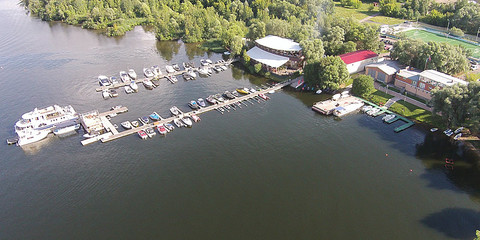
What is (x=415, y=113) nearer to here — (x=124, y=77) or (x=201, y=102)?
(x=201, y=102)

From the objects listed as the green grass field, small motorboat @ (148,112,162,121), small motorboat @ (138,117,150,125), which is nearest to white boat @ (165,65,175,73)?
small motorboat @ (148,112,162,121)

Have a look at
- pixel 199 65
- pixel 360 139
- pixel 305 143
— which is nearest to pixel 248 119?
pixel 305 143

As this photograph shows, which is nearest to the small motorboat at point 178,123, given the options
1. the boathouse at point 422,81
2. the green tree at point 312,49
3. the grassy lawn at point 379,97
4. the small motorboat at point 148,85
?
the small motorboat at point 148,85

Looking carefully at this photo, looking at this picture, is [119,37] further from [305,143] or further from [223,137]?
[305,143]

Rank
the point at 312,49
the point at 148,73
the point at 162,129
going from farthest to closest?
the point at 148,73 → the point at 312,49 → the point at 162,129

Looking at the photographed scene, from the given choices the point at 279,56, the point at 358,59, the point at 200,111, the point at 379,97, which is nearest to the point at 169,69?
the point at 200,111

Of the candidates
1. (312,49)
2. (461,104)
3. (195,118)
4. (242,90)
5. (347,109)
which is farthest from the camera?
(312,49)

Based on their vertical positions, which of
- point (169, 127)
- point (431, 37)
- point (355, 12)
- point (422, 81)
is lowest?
point (169, 127)

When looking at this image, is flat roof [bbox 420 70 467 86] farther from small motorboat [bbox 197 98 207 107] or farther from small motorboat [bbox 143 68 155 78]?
small motorboat [bbox 143 68 155 78]
